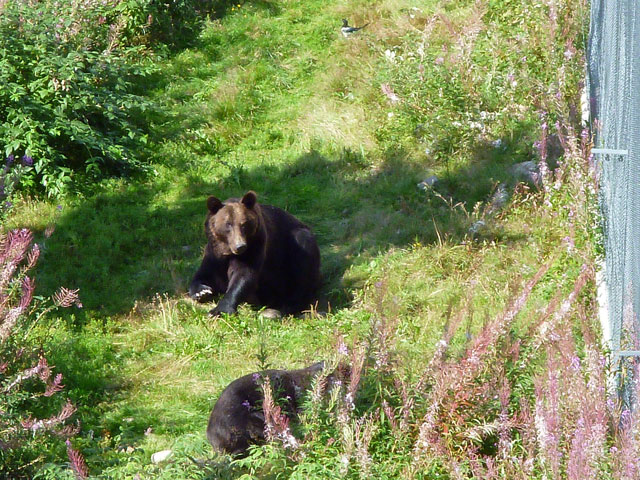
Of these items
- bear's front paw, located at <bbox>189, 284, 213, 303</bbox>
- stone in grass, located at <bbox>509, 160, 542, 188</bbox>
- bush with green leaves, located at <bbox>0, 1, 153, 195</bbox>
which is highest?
bush with green leaves, located at <bbox>0, 1, 153, 195</bbox>

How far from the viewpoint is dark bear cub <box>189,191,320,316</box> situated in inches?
341

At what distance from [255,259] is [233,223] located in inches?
20.2

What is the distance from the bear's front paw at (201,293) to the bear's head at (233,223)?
1.25 ft

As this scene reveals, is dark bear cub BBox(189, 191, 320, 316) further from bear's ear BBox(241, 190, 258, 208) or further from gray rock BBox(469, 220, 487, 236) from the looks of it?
gray rock BBox(469, 220, 487, 236)

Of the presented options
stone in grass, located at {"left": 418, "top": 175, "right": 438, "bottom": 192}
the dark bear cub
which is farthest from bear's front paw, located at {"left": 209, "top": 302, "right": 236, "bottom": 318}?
stone in grass, located at {"left": 418, "top": 175, "right": 438, "bottom": 192}

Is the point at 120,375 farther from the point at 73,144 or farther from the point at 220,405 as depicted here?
the point at 73,144

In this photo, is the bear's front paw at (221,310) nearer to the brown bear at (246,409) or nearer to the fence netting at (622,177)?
the brown bear at (246,409)

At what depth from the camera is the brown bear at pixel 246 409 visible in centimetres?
562

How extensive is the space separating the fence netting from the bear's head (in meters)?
3.17

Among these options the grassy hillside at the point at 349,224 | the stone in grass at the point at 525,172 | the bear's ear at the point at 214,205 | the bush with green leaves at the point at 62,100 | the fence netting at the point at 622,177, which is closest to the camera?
the fence netting at the point at 622,177

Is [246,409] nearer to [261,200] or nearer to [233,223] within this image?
[233,223]

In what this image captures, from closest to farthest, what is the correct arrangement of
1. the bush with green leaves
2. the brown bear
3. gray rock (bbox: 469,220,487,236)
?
1. the brown bear
2. gray rock (bbox: 469,220,487,236)
3. the bush with green leaves

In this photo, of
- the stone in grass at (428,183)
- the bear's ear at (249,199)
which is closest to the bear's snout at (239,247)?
the bear's ear at (249,199)

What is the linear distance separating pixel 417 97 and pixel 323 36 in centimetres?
317
